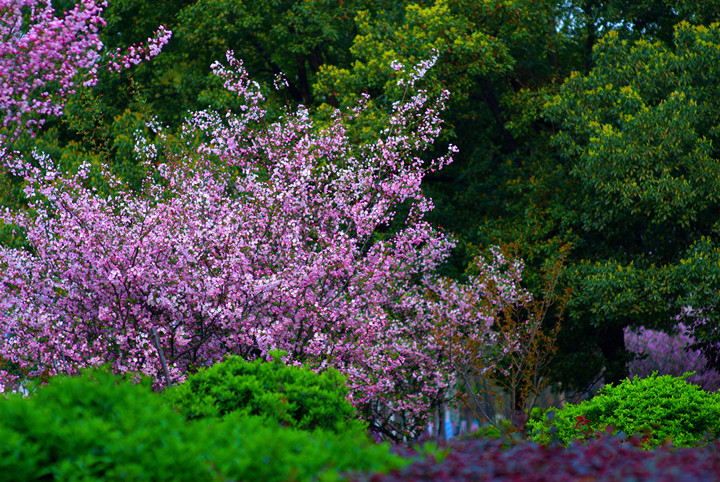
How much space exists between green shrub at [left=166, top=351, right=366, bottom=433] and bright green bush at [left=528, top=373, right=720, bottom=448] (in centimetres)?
445

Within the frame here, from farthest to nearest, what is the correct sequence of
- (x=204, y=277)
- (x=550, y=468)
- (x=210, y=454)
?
(x=204, y=277) < (x=210, y=454) < (x=550, y=468)

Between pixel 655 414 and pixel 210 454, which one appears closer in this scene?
pixel 210 454

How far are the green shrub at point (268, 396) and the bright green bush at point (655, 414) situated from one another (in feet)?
14.6

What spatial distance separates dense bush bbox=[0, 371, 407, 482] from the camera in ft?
17.6

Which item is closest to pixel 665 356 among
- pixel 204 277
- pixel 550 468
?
pixel 204 277

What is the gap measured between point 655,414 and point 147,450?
8535 millimetres

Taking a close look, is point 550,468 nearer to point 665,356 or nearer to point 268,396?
point 268,396

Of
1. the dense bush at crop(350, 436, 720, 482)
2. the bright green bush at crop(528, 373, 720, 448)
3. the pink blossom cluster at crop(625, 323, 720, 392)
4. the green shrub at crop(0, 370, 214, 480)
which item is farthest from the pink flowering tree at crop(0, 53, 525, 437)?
the pink blossom cluster at crop(625, 323, 720, 392)

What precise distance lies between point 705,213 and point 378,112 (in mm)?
7794

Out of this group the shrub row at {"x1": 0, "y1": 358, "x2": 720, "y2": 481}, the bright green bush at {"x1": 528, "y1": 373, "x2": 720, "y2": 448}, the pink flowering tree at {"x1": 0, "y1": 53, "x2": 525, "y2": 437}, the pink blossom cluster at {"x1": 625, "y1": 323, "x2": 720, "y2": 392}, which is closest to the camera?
the shrub row at {"x1": 0, "y1": 358, "x2": 720, "y2": 481}

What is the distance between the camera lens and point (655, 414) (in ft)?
38.3

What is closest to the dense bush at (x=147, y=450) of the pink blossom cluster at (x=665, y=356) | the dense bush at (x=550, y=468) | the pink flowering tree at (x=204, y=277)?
the dense bush at (x=550, y=468)

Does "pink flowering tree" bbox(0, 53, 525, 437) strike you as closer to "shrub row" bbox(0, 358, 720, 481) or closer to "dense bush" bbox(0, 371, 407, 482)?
"shrub row" bbox(0, 358, 720, 481)

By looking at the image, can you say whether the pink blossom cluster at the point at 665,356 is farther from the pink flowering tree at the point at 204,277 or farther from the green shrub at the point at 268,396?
the green shrub at the point at 268,396
